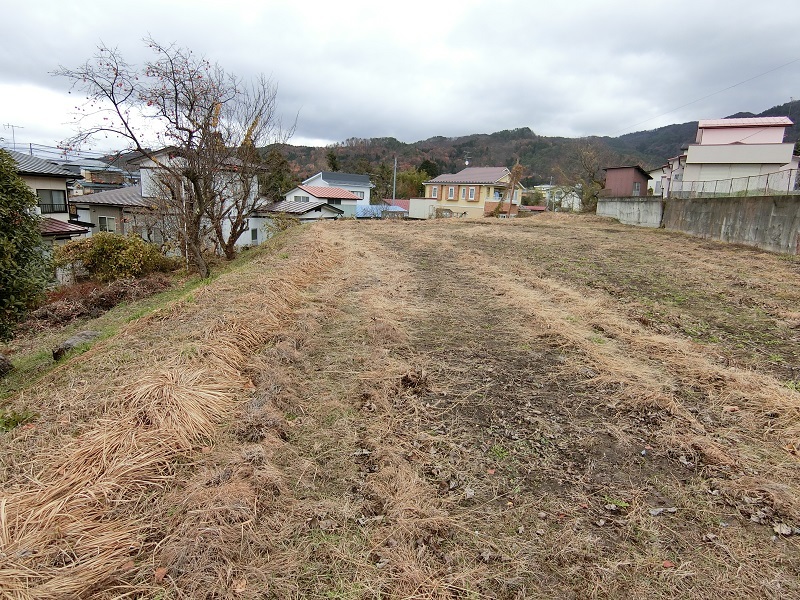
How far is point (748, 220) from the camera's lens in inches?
445

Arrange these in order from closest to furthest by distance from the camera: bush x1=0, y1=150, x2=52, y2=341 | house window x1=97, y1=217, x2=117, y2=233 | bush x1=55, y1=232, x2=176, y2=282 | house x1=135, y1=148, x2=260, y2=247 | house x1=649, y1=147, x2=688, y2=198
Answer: bush x1=0, y1=150, x2=52, y2=341 < house x1=135, y1=148, x2=260, y2=247 < bush x1=55, y1=232, x2=176, y2=282 < house window x1=97, y1=217, x2=117, y2=233 < house x1=649, y1=147, x2=688, y2=198

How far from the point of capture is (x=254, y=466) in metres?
2.33

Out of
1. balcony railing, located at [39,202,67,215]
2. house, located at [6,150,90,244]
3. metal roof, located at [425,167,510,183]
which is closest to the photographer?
house, located at [6,150,90,244]

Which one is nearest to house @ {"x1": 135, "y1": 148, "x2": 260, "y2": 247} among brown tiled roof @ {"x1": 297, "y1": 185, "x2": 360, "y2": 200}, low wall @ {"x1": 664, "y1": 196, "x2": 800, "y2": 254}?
low wall @ {"x1": 664, "y1": 196, "x2": 800, "y2": 254}

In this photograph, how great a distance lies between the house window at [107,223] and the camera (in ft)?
74.0

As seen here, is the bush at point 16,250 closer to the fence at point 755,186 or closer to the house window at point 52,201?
the house window at point 52,201

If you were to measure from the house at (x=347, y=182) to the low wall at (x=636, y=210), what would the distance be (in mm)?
21961

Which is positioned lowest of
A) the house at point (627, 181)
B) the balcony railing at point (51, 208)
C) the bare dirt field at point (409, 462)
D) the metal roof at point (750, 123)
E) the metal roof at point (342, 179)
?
the bare dirt field at point (409, 462)

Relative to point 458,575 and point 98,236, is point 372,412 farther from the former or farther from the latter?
point 98,236

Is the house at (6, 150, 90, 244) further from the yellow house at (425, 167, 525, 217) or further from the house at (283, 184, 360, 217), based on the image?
the yellow house at (425, 167, 525, 217)

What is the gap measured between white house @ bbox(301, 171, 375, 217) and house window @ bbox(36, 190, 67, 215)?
2289 cm

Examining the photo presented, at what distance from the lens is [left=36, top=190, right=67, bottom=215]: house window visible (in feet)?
53.9

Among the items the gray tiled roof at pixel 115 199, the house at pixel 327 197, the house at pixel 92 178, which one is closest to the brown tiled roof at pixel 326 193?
the house at pixel 327 197

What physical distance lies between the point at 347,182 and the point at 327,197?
9.20m
